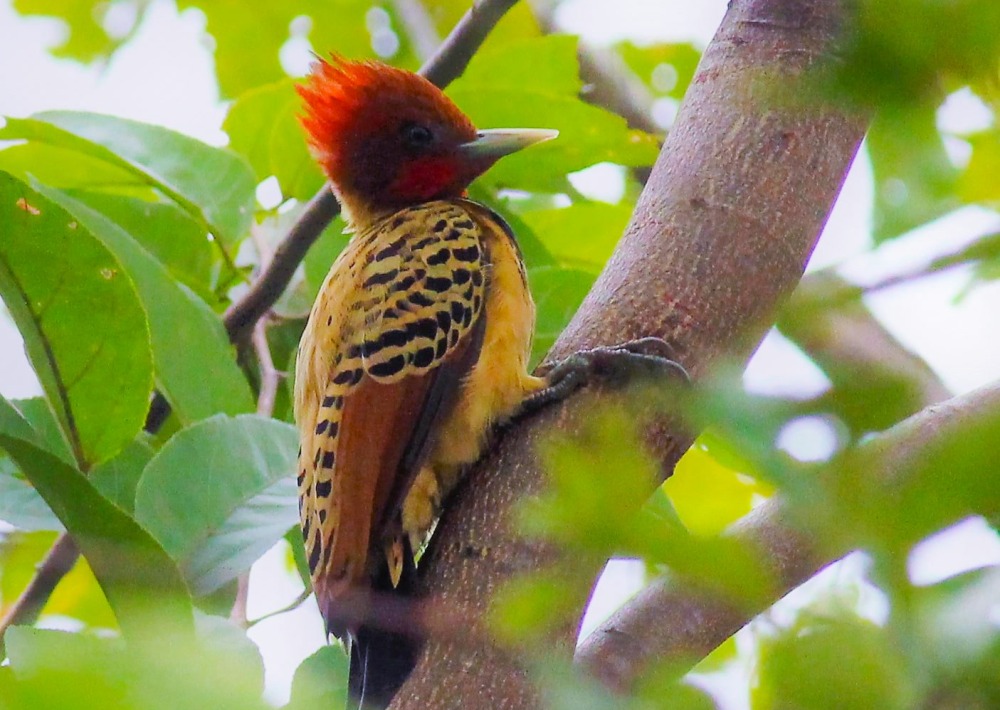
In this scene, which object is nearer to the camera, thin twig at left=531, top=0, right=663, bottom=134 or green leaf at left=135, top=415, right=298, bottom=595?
green leaf at left=135, top=415, right=298, bottom=595

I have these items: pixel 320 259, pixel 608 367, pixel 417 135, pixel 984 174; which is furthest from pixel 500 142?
pixel 984 174

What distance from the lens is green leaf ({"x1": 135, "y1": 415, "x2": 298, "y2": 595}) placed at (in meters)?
2.21

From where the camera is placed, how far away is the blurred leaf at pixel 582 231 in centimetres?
299

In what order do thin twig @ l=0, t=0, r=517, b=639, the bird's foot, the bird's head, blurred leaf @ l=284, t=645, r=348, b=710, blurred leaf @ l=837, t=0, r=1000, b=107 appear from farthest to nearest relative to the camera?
the bird's head, thin twig @ l=0, t=0, r=517, b=639, blurred leaf @ l=284, t=645, r=348, b=710, the bird's foot, blurred leaf @ l=837, t=0, r=1000, b=107

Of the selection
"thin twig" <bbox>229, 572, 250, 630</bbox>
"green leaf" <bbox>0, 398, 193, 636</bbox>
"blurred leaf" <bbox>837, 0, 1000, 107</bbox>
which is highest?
"thin twig" <bbox>229, 572, 250, 630</bbox>

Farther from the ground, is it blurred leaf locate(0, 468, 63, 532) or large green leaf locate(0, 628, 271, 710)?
blurred leaf locate(0, 468, 63, 532)

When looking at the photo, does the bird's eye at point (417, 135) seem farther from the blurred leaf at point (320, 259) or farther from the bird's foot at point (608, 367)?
the bird's foot at point (608, 367)

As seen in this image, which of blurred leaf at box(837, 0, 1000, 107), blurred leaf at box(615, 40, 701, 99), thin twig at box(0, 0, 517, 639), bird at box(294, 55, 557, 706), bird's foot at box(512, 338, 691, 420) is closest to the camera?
blurred leaf at box(837, 0, 1000, 107)

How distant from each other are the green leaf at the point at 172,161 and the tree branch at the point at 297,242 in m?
0.16

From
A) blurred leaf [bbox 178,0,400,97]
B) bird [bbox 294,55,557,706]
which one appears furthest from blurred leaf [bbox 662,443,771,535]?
blurred leaf [bbox 178,0,400,97]

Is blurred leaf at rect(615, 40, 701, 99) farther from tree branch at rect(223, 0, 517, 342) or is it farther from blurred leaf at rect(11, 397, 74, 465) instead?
blurred leaf at rect(11, 397, 74, 465)

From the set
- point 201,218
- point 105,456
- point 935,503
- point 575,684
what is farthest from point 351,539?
point 935,503

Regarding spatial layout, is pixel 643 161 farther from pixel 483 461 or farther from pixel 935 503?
pixel 935 503

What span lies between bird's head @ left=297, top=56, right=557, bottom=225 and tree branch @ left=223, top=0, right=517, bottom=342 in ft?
0.83
